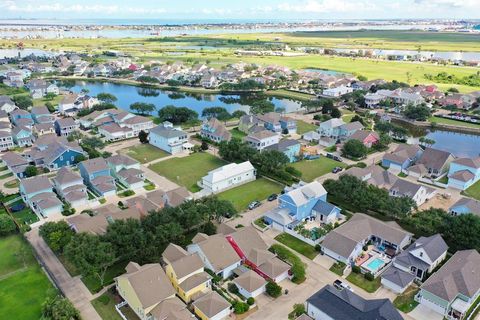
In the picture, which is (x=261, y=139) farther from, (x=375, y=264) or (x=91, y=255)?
(x=91, y=255)

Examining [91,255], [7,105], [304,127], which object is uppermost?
[7,105]

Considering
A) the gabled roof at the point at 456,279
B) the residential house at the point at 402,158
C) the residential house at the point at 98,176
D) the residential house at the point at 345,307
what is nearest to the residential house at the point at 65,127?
the residential house at the point at 98,176

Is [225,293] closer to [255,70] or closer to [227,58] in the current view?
[255,70]

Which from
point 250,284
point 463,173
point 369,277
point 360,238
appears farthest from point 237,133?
point 250,284

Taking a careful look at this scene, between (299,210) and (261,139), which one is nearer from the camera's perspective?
(299,210)

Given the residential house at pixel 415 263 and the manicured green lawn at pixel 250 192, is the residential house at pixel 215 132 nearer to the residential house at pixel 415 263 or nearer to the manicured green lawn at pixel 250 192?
the manicured green lawn at pixel 250 192
